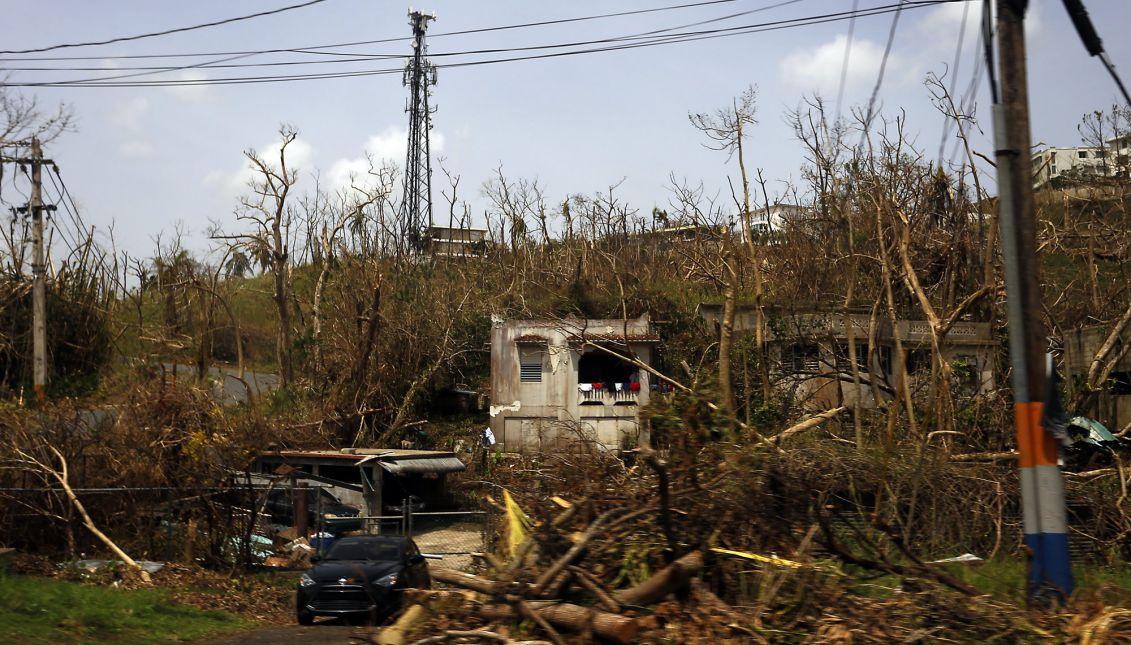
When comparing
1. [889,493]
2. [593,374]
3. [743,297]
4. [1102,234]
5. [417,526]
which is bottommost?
[417,526]

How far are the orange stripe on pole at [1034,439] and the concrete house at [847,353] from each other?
13.4 metres

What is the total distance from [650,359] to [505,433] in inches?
206

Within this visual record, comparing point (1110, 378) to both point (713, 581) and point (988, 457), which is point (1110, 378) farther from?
point (713, 581)

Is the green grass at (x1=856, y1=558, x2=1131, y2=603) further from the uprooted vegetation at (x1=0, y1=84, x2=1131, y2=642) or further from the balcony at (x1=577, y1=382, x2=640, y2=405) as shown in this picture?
the balcony at (x1=577, y1=382, x2=640, y2=405)

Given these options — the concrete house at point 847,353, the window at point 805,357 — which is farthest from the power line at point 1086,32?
the window at point 805,357

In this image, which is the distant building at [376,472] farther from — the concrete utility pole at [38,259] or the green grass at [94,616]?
the green grass at [94,616]

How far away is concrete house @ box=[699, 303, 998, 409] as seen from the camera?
22.3 metres

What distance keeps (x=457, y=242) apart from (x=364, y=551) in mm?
35349

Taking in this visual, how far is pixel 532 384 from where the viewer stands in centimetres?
2880

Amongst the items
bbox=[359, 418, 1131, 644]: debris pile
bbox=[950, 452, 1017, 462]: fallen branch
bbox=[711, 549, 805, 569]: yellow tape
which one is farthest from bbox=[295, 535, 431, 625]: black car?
bbox=[950, 452, 1017, 462]: fallen branch

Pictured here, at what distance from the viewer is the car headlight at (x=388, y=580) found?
46.4 feet

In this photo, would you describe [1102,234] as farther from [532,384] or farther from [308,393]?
[308,393]

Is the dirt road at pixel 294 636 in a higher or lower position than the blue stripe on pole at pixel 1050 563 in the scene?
lower

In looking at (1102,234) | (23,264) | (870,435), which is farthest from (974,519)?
(23,264)
